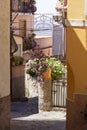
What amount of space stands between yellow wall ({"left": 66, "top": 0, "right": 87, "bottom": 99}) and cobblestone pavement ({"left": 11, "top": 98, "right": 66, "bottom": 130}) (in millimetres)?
2766

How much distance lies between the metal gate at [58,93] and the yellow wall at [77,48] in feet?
27.4

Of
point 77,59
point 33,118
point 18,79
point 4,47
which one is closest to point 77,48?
point 77,59

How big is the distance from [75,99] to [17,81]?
1316cm

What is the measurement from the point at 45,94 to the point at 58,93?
119 cm

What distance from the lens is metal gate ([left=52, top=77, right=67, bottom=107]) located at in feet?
72.8

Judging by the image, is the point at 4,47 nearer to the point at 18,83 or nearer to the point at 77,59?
the point at 77,59

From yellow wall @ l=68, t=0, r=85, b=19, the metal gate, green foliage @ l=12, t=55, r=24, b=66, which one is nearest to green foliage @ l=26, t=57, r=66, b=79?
the metal gate

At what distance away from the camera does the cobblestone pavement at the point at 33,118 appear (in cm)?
1613

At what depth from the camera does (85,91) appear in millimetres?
13578

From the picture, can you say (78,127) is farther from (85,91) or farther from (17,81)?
(17,81)

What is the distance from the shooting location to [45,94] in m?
21.4

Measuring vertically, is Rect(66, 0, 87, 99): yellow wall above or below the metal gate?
above

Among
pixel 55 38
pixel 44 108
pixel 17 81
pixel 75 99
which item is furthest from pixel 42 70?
pixel 55 38

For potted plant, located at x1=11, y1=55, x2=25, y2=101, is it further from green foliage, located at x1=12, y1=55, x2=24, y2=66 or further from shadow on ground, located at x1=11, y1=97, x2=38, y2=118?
shadow on ground, located at x1=11, y1=97, x2=38, y2=118
